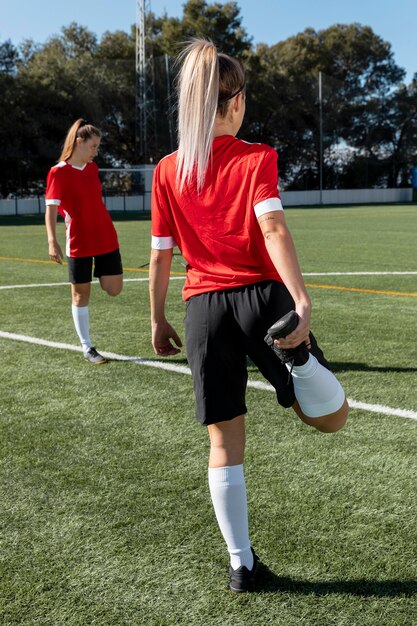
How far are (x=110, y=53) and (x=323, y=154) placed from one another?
69.8 ft

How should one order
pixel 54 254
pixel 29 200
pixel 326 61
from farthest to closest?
pixel 326 61 < pixel 29 200 < pixel 54 254

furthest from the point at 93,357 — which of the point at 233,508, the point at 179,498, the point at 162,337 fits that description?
the point at 233,508

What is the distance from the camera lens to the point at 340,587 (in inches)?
112

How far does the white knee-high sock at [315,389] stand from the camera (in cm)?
260

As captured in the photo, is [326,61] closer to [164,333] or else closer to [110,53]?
[110,53]

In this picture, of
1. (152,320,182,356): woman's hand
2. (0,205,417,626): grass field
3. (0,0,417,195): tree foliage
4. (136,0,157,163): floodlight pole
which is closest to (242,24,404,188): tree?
(0,0,417,195): tree foliage

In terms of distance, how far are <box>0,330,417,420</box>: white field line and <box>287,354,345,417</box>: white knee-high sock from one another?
230 cm

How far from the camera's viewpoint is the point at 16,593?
2834 millimetres

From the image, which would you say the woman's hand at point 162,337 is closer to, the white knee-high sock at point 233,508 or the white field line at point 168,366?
the white knee-high sock at point 233,508

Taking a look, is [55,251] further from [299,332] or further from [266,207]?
[299,332]

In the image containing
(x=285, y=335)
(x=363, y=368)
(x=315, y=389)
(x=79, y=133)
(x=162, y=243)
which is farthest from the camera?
(x=79, y=133)

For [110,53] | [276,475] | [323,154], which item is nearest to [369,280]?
[276,475]

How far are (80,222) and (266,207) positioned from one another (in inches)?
175

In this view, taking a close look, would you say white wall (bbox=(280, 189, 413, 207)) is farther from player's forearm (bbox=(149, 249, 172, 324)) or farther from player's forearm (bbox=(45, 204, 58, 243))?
player's forearm (bbox=(149, 249, 172, 324))
